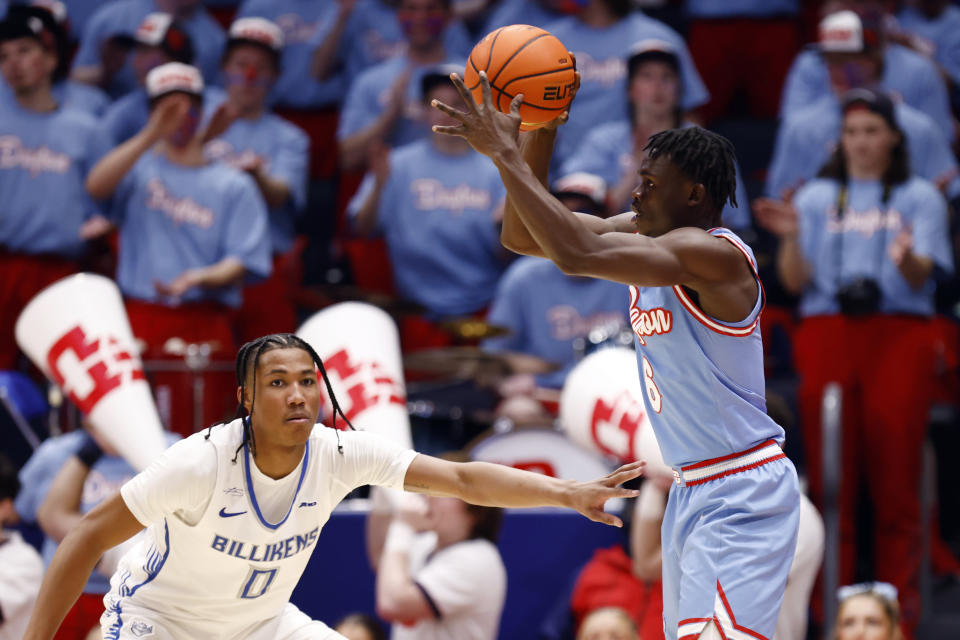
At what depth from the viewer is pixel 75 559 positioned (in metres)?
4.04

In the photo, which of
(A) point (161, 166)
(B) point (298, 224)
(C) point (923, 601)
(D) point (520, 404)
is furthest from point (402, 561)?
(B) point (298, 224)

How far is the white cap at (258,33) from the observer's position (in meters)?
9.09

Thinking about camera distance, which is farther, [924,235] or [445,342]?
[445,342]

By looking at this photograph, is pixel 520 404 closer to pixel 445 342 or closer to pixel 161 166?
pixel 445 342

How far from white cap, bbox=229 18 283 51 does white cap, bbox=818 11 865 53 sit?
11.0 feet

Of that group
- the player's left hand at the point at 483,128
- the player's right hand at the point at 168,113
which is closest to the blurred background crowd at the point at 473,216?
the player's right hand at the point at 168,113

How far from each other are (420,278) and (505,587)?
2.67 meters

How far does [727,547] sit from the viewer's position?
3816mm

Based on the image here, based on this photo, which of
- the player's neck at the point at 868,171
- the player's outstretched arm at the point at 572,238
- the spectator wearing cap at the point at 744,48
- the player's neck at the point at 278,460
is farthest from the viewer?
the spectator wearing cap at the point at 744,48

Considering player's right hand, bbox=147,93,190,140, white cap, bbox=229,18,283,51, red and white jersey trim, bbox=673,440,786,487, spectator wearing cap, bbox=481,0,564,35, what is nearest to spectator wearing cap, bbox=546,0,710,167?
spectator wearing cap, bbox=481,0,564,35

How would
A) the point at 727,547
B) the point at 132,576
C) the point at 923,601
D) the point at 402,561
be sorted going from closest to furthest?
the point at 727,547 < the point at 132,576 < the point at 402,561 < the point at 923,601

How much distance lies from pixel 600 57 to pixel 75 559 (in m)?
5.80

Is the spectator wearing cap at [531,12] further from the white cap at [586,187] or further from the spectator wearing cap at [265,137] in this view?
the white cap at [586,187]

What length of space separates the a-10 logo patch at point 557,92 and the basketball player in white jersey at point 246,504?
3.31ft
